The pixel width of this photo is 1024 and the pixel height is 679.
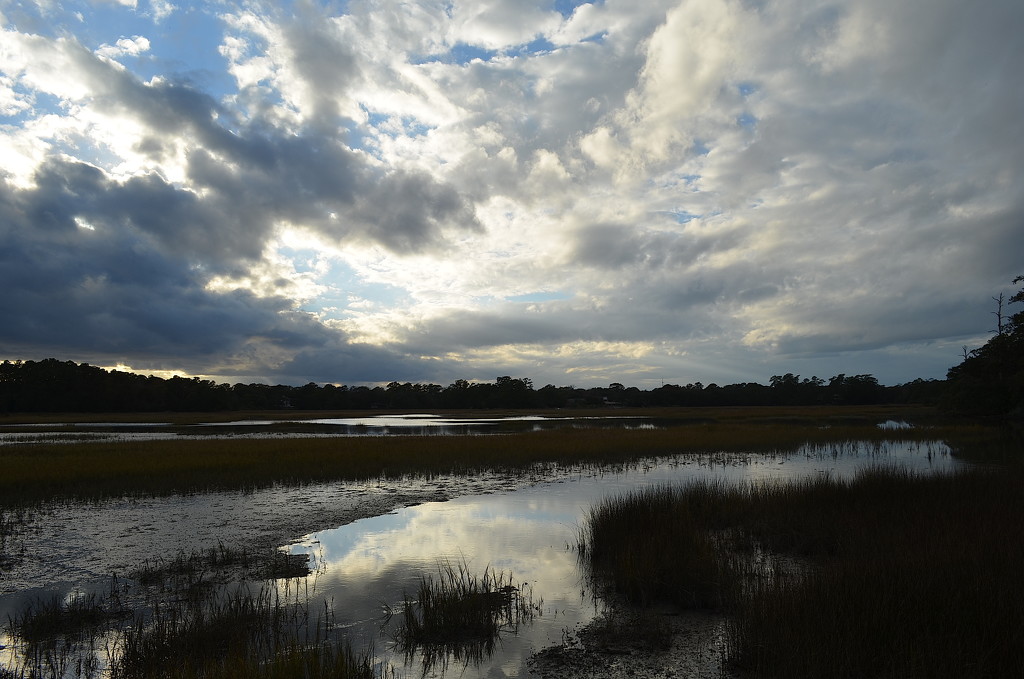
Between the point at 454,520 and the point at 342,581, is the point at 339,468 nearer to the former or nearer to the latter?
the point at 454,520

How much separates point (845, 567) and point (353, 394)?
568 feet

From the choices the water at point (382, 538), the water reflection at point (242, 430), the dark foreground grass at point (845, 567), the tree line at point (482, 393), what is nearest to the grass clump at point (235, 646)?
the water at point (382, 538)

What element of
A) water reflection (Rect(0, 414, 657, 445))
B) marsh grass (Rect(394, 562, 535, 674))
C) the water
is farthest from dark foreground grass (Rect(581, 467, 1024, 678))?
water reflection (Rect(0, 414, 657, 445))

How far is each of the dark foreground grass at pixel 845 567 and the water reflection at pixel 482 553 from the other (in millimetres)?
1149

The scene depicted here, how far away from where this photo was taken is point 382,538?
532 inches

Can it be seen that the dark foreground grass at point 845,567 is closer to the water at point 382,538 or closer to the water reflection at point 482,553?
the water reflection at point 482,553

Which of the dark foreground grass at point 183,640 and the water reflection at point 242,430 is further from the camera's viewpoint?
the water reflection at point 242,430

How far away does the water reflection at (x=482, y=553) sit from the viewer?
7.55 metres

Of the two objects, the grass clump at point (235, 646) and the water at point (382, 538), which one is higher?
the grass clump at point (235, 646)

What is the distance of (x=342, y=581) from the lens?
1009 cm

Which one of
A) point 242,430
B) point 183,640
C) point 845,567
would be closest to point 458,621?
point 183,640

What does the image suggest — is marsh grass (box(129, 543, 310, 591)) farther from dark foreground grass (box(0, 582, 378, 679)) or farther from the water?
dark foreground grass (box(0, 582, 378, 679))

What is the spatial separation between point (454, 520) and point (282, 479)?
1009cm

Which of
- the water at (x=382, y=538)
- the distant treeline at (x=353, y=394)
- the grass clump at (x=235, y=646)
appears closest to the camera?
the grass clump at (x=235, y=646)
